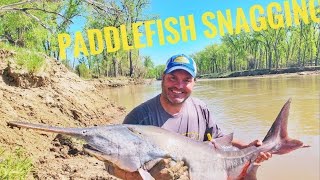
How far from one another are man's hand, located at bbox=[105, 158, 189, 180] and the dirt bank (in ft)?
7.05

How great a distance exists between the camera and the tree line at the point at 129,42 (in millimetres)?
23156

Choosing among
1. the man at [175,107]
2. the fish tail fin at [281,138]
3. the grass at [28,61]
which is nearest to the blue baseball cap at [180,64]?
the man at [175,107]

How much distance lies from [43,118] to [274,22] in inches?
2535

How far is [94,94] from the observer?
12.2 metres

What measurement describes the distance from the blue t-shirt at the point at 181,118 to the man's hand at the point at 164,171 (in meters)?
0.65

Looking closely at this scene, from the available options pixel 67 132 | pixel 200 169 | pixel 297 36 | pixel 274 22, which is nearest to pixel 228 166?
pixel 200 169

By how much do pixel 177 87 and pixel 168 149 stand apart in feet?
2.71

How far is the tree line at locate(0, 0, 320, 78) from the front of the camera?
76.0ft

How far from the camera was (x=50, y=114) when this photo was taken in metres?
7.64

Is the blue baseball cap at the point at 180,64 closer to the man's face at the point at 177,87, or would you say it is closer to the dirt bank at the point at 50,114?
the man's face at the point at 177,87

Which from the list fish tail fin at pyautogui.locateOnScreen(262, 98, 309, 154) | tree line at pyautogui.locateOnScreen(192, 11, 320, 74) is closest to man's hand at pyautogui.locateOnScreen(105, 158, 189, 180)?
fish tail fin at pyautogui.locateOnScreen(262, 98, 309, 154)

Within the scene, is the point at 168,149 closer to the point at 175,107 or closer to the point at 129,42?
the point at 175,107

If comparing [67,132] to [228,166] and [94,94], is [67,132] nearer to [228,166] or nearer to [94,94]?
[228,166]

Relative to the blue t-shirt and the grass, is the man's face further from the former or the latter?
the grass
